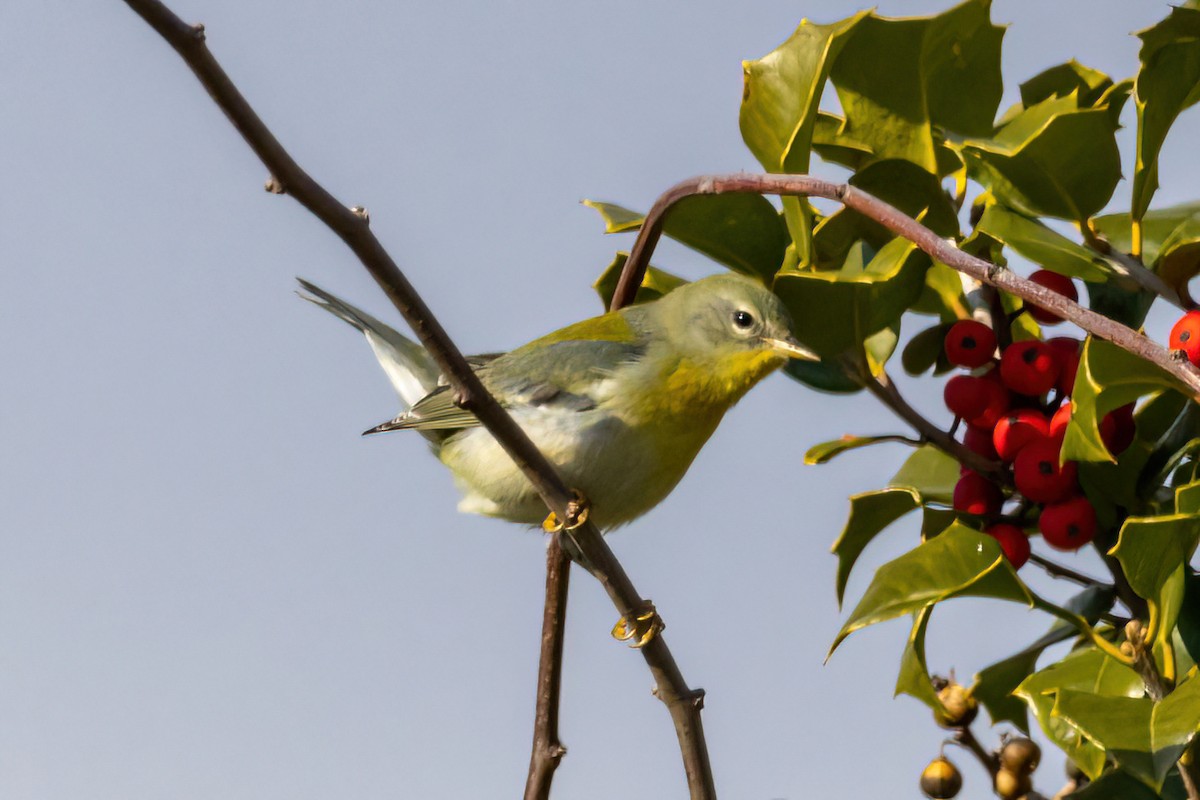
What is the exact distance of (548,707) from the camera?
2586mm

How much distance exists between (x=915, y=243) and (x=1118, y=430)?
75cm

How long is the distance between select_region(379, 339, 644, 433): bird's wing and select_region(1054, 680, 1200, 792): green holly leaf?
5.46 feet

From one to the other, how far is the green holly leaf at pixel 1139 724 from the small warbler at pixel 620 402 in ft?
4.30

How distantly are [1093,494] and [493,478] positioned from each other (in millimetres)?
1577

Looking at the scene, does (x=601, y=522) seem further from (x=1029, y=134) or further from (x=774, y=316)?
(x=1029, y=134)

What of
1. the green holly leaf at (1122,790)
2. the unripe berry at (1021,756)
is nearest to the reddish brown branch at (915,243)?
the green holly leaf at (1122,790)

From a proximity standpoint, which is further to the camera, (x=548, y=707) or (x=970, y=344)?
(x=970, y=344)

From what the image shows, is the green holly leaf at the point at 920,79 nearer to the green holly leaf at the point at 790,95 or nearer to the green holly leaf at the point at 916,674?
the green holly leaf at the point at 790,95

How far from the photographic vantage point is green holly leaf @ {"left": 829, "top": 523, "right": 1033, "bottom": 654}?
7.82ft

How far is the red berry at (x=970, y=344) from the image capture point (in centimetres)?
273

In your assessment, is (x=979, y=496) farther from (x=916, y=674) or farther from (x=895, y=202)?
(x=895, y=202)

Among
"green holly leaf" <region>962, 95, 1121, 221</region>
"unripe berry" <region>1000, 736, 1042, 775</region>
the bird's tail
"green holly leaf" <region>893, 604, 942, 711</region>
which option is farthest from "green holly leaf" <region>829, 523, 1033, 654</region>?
the bird's tail

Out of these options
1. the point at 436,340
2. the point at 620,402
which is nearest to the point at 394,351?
the point at 620,402

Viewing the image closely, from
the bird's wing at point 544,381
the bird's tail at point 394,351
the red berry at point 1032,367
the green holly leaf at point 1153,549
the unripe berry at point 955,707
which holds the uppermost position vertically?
the bird's tail at point 394,351
